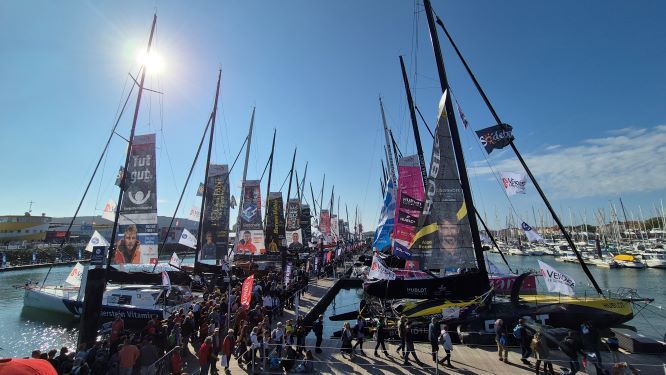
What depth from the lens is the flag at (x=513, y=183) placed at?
15734mm

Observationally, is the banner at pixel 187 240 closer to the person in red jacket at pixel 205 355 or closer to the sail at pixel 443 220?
the person in red jacket at pixel 205 355

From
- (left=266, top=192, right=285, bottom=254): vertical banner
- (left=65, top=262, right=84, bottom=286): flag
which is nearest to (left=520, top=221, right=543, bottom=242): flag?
(left=65, top=262, right=84, bottom=286): flag

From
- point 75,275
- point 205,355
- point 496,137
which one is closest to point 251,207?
point 75,275

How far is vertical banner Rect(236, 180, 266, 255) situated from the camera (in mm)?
32156

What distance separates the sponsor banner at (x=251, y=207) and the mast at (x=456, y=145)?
20.7 meters

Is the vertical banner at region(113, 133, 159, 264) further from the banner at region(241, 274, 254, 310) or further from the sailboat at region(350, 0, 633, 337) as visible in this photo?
the sailboat at region(350, 0, 633, 337)

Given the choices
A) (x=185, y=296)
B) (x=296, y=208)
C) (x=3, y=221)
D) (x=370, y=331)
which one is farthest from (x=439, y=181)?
(x=3, y=221)

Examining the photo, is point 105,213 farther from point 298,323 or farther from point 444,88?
point 444,88

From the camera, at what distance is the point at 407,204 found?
69.2 feet

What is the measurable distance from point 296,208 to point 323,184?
38.3 meters

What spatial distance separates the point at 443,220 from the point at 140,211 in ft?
57.5

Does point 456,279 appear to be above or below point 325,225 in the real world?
below

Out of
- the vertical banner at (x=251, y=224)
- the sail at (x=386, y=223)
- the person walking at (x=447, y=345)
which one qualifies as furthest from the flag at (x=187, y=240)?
the person walking at (x=447, y=345)

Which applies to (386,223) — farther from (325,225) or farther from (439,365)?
(325,225)
